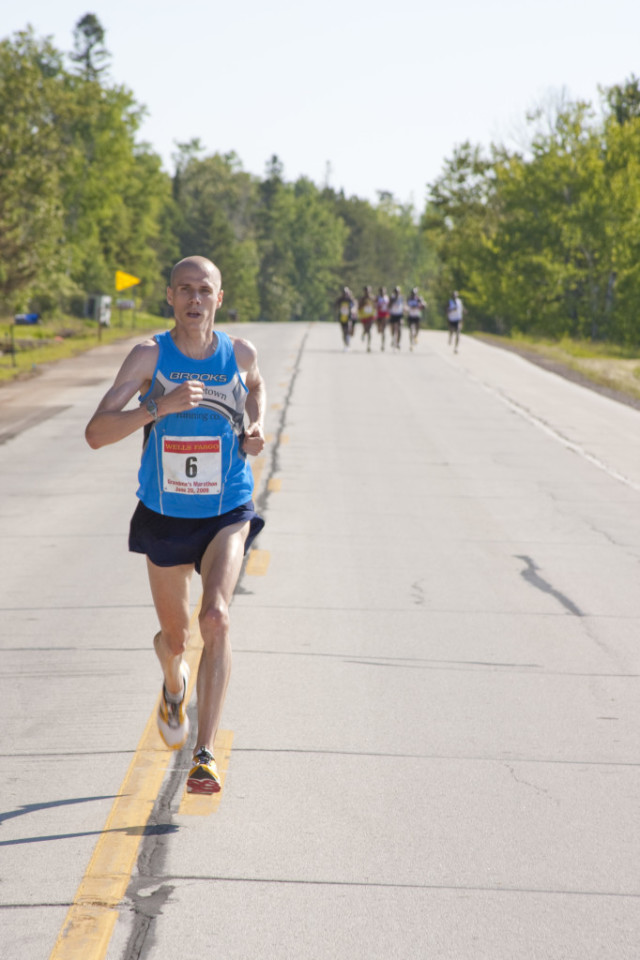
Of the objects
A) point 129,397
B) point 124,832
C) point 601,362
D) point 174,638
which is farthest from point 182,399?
point 601,362

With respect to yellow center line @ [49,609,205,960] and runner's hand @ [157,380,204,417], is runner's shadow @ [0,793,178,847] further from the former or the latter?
runner's hand @ [157,380,204,417]

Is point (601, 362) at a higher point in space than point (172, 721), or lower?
lower

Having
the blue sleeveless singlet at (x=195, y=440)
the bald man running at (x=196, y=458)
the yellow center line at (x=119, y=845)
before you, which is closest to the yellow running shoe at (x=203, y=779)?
the bald man running at (x=196, y=458)

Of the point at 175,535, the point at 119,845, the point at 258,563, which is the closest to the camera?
the point at 119,845

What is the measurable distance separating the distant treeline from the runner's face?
44732 millimetres

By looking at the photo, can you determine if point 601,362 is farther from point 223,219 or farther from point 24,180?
point 223,219

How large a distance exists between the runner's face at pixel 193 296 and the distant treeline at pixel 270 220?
44732 mm

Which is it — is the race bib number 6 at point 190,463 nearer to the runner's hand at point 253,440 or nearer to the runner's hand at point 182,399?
the runner's hand at point 253,440

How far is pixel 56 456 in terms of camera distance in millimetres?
17016

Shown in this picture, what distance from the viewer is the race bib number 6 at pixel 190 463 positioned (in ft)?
16.4

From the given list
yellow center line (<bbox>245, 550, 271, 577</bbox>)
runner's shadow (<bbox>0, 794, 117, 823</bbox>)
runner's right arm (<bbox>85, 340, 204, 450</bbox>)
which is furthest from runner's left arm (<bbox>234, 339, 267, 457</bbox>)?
yellow center line (<bbox>245, 550, 271, 577</bbox>)

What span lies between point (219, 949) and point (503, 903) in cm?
99

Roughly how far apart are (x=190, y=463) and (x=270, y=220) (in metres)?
144

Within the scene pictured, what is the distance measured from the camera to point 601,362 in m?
41.4
